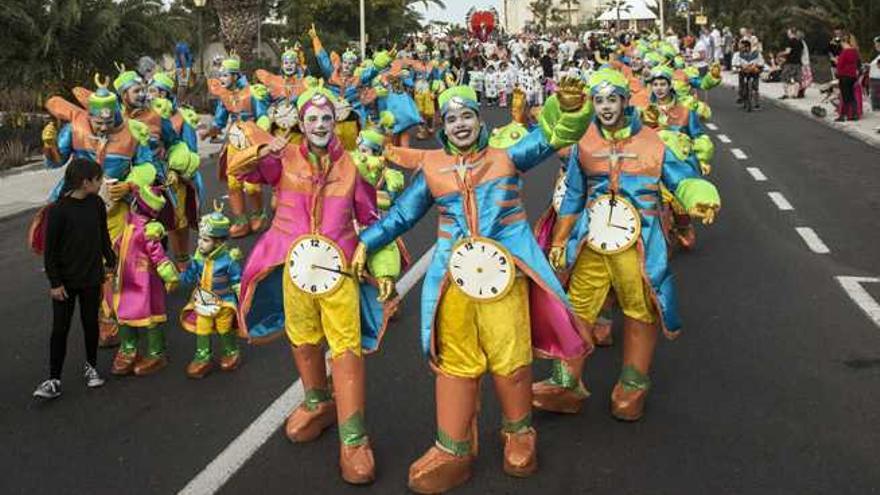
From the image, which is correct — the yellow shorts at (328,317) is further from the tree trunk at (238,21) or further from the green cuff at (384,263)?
the tree trunk at (238,21)

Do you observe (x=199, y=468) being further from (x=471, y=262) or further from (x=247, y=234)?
(x=247, y=234)

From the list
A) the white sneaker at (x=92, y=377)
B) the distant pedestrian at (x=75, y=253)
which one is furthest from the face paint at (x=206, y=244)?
the white sneaker at (x=92, y=377)

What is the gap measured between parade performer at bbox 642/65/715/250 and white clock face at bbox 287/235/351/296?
3.75 metres

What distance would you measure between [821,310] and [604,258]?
3042 millimetres

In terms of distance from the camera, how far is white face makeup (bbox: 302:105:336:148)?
5008 mm

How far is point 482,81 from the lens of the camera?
89.8ft

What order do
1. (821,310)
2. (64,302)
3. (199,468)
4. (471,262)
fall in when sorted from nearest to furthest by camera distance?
1. (471,262)
2. (199,468)
3. (64,302)
4. (821,310)

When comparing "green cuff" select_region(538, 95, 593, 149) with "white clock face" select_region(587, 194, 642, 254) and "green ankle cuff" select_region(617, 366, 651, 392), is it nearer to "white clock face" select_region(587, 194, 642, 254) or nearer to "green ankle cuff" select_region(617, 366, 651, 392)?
"white clock face" select_region(587, 194, 642, 254)

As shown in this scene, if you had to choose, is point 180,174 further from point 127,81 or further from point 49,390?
point 49,390

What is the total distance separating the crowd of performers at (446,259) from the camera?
466 centimetres

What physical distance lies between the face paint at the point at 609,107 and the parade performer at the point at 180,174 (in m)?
3.86

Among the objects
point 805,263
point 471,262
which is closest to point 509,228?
point 471,262

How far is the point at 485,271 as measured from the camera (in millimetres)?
4598

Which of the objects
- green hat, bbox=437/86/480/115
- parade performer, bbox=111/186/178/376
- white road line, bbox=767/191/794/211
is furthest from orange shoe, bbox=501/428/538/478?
white road line, bbox=767/191/794/211
